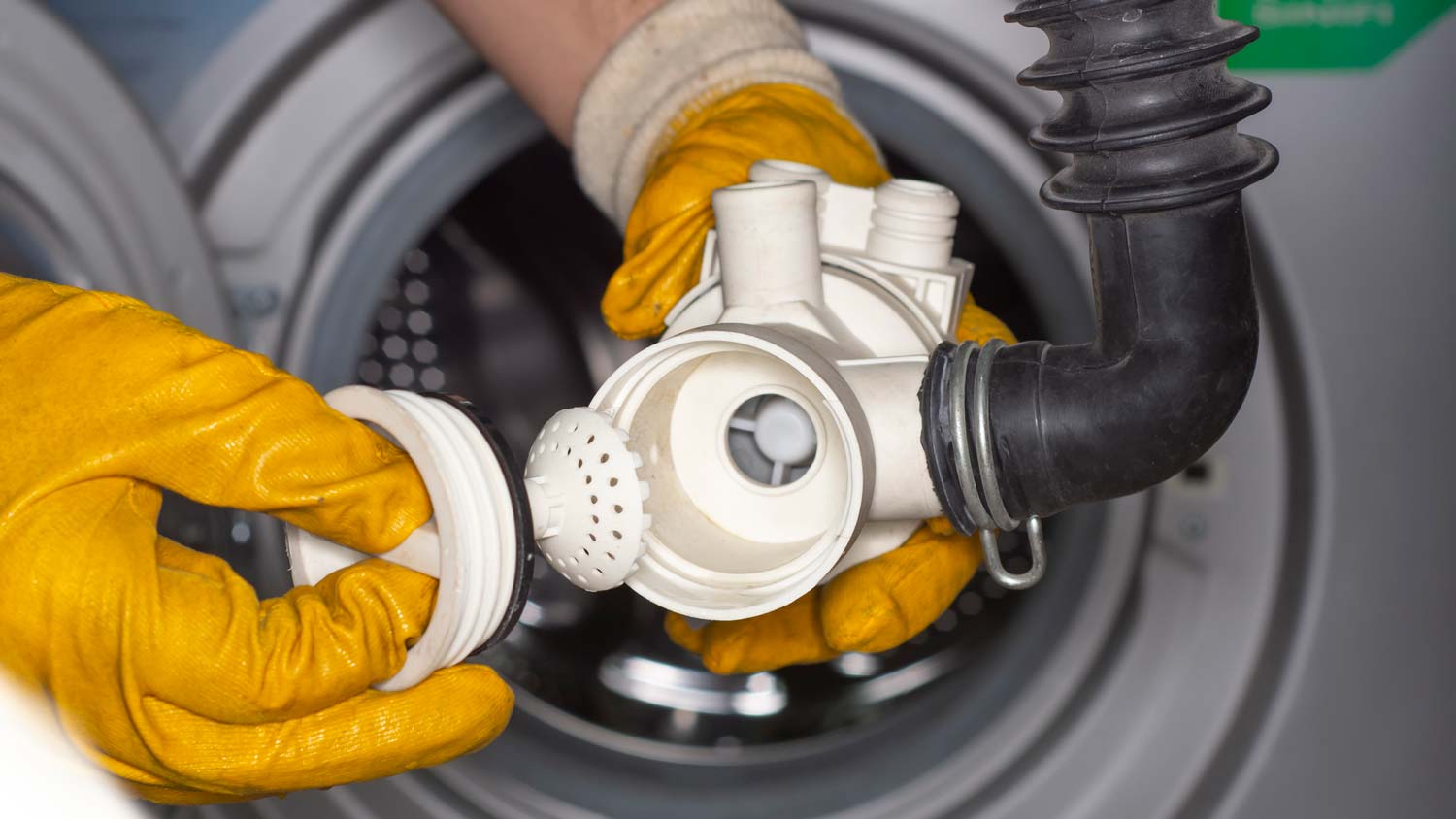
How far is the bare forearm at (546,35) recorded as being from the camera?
0.89m

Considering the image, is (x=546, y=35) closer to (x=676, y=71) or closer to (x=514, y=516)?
(x=676, y=71)

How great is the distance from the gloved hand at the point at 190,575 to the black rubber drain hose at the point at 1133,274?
295mm

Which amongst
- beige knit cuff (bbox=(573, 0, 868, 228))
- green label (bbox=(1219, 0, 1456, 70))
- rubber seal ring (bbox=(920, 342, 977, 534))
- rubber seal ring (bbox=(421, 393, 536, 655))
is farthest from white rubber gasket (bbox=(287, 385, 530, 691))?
green label (bbox=(1219, 0, 1456, 70))

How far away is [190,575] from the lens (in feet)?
1.90

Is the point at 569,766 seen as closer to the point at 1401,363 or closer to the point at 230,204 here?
the point at 230,204

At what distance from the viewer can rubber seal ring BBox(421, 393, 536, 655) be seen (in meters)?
0.56

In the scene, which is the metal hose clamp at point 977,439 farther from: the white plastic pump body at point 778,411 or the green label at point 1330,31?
the green label at point 1330,31

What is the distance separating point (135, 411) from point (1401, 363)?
2.73 ft

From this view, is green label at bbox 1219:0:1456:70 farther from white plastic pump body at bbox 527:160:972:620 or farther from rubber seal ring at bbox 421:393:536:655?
rubber seal ring at bbox 421:393:536:655

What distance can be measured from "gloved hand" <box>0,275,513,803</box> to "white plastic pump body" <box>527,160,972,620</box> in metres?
0.10

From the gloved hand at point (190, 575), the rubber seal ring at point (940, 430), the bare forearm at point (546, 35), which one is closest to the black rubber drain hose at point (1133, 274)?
the rubber seal ring at point (940, 430)

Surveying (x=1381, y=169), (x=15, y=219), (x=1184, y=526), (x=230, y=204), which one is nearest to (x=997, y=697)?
(x=1184, y=526)

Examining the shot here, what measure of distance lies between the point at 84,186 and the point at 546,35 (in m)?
0.39

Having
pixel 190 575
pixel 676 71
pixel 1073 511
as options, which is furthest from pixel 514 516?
pixel 1073 511
